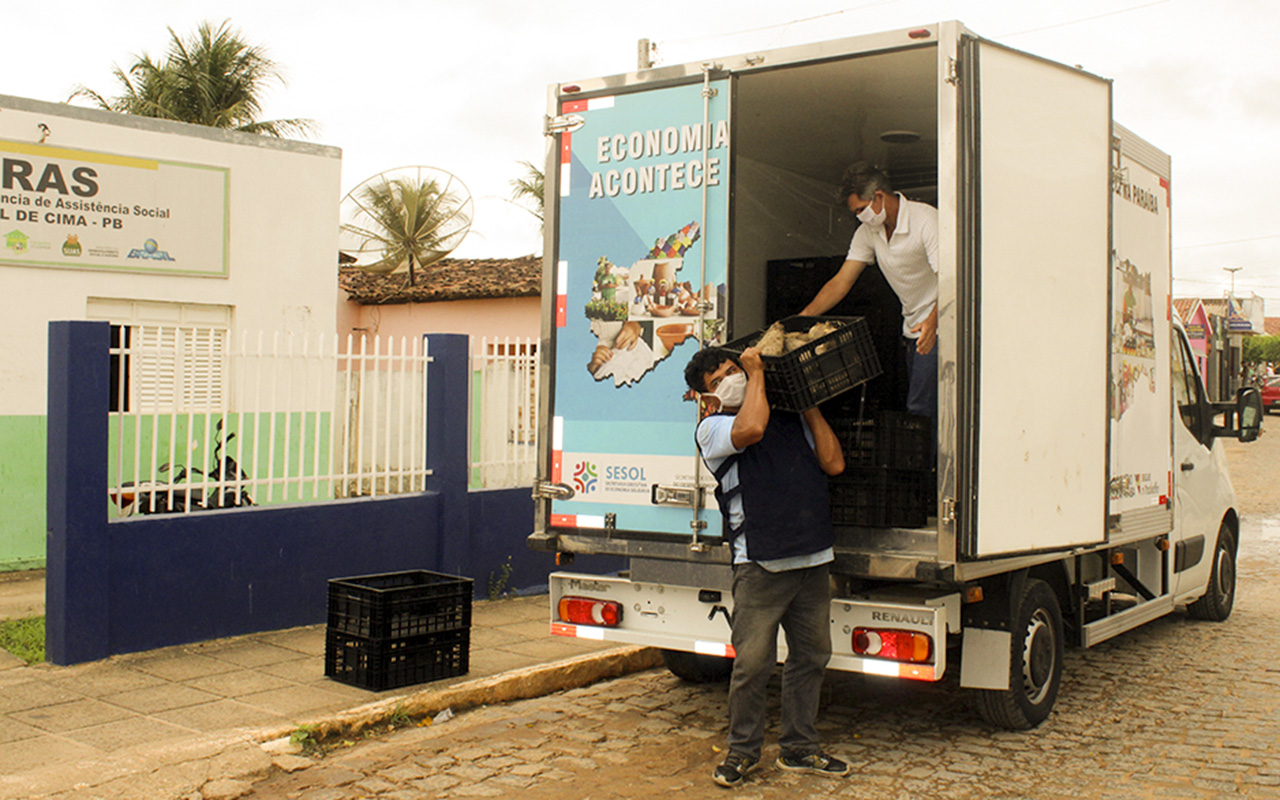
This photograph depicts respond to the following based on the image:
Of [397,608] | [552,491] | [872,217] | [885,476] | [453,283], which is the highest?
[453,283]

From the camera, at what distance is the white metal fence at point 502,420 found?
902 cm

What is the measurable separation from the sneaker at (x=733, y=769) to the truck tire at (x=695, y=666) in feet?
Result: 5.38

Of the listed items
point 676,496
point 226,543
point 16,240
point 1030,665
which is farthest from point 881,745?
point 16,240

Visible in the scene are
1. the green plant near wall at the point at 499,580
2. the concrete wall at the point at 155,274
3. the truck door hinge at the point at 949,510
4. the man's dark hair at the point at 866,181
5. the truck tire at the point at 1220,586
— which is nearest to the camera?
the truck door hinge at the point at 949,510

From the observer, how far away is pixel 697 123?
5262 millimetres

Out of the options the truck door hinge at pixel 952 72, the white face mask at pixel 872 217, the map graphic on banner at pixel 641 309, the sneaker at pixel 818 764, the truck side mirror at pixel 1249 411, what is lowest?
the sneaker at pixel 818 764

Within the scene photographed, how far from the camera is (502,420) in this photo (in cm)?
919

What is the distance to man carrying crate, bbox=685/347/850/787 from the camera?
15.5ft

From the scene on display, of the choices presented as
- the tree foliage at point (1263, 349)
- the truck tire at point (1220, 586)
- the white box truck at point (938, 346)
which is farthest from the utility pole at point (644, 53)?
the tree foliage at point (1263, 349)

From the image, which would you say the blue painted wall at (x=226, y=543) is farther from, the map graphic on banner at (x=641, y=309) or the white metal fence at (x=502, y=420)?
the map graphic on banner at (x=641, y=309)

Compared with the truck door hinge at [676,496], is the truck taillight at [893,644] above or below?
below

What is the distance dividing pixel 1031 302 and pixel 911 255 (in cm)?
84

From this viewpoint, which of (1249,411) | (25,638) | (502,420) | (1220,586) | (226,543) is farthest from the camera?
(502,420)

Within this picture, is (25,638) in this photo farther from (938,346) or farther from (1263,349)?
(1263,349)
